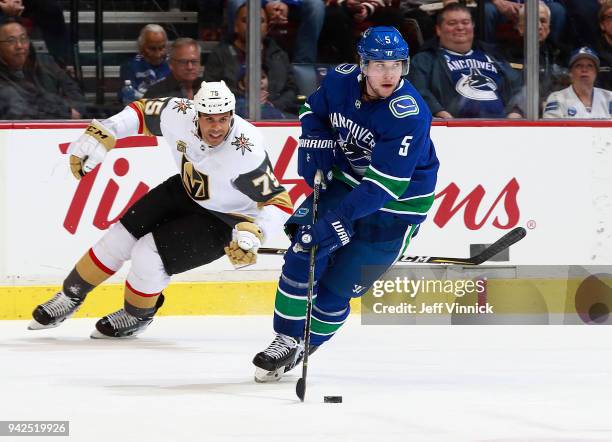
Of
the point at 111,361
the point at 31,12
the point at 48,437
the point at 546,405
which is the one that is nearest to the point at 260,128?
the point at 31,12

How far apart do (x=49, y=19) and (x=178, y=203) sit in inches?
50.2

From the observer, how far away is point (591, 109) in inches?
257

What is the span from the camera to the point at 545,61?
21.7 ft

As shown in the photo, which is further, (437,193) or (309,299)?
(437,193)

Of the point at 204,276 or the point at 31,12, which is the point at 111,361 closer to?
the point at 204,276

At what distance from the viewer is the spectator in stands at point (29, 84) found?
6.28 meters

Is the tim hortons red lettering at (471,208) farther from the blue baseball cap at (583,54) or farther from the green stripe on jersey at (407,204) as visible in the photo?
the green stripe on jersey at (407,204)

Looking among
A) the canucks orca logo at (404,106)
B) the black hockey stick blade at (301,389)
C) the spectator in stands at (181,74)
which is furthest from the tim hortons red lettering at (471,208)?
the black hockey stick blade at (301,389)

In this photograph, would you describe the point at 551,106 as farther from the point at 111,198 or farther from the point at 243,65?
the point at 111,198

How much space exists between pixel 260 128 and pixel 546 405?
2.60 metres

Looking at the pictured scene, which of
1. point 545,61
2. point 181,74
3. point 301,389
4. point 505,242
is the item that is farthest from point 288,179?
point 301,389

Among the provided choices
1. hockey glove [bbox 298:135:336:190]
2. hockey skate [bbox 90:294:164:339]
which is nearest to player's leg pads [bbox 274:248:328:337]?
hockey glove [bbox 298:135:336:190]

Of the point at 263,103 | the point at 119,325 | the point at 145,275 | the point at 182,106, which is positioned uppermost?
the point at 182,106

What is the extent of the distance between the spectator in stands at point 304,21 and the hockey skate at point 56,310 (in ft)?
5.28
